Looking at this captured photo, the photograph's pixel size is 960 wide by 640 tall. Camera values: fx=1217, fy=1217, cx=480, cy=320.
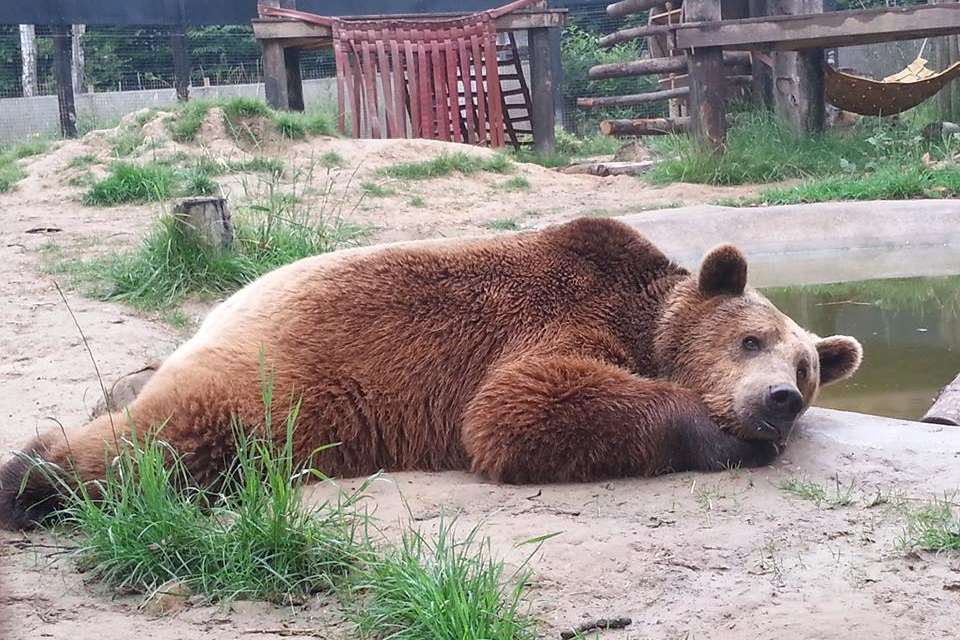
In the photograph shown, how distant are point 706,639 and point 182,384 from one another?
185 cm

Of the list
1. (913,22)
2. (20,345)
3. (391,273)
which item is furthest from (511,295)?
(913,22)

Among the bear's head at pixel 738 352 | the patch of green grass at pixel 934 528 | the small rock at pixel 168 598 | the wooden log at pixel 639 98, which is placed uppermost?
the wooden log at pixel 639 98

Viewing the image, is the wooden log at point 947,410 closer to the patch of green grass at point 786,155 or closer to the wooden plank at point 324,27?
the patch of green grass at point 786,155

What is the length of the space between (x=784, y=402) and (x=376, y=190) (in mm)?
7093

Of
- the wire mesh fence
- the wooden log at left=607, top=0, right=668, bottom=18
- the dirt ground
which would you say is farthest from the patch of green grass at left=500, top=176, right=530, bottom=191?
the wire mesh fence

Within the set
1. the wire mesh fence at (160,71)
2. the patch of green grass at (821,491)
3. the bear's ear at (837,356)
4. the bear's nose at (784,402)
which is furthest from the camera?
the wire mesh fence at (160,71)

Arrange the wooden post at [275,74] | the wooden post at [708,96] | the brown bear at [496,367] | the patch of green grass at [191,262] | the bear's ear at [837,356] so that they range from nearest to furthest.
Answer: the brown bear at [496,367]
the bear's ear at [837,356]
the patch of green grass at [191,262]
the wooden post at [708,96]
the wooden post at [275,74]

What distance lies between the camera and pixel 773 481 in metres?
3.93

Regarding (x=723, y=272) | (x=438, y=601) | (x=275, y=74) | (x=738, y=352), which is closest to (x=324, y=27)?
(x=275, y=74)

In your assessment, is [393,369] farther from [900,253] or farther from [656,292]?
[900,253]

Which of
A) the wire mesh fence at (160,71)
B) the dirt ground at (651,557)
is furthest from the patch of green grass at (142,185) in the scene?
the wire mesh fence at (160,71)

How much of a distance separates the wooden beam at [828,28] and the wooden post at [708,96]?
23 cm

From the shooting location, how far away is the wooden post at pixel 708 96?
11625 mm

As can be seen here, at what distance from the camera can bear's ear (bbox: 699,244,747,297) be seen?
4348mm
